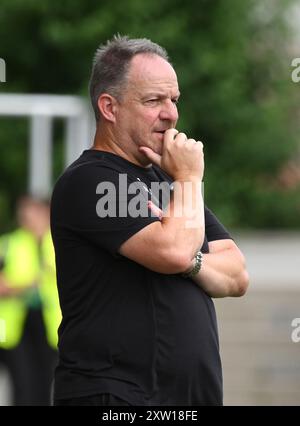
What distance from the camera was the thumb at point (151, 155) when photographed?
387 cm

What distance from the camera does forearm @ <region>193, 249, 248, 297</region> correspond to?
12.9 feet

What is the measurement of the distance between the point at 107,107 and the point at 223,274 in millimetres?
643

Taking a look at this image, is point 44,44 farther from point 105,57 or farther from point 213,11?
point 105,57

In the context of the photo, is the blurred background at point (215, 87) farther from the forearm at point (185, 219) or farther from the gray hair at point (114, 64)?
the forearm at point (185, 219)

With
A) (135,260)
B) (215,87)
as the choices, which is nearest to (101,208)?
(135,260)

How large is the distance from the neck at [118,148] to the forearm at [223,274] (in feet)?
1.18

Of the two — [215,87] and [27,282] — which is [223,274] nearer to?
[27,282]

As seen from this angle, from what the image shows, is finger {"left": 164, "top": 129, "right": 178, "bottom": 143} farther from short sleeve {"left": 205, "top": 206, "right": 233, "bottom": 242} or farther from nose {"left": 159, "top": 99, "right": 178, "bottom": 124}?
short sleeve {"left": 205, "top": 206, "right": 233, "bottom": 242}

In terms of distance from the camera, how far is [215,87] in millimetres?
16203

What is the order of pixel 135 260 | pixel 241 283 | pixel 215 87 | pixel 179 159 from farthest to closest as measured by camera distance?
pixel 215 87
pixel 241 283
pixel 179 159
pixel 135 260

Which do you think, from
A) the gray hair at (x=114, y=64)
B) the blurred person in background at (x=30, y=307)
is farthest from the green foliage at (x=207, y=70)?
the gray hair at (x=114, y=64)

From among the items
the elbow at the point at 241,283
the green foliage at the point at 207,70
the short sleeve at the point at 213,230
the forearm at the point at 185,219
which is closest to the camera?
the forearm at the point at 185,219

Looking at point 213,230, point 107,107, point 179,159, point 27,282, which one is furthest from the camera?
point 27,282

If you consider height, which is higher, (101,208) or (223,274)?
(101,208)
